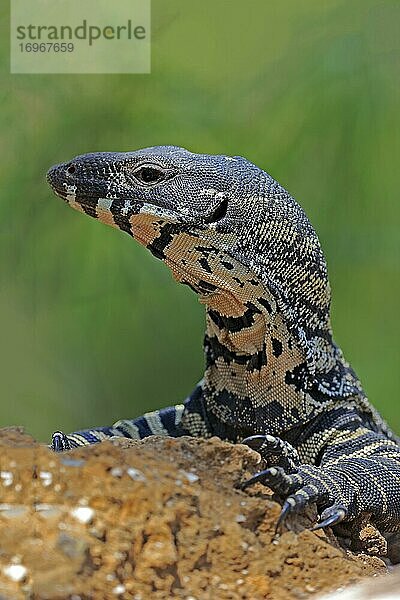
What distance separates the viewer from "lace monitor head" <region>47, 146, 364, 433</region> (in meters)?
4.12

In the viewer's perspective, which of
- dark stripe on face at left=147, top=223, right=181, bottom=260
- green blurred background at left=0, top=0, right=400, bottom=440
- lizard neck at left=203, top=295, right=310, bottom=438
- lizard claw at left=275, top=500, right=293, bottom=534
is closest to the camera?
lizard claw at left=275, top=500, right=293, bottom=534

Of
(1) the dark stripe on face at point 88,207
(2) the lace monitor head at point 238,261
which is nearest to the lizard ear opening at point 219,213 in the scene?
(2) the lace monitor head at point 238,261

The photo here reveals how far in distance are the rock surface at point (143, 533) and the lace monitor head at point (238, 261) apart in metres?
1.27

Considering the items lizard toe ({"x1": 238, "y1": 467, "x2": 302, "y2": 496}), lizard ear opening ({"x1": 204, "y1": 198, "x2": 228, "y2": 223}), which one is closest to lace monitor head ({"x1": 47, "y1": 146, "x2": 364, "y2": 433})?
lizard ear opening ({"x1": 204, "y1": 198, "x2": 228, "y2": 223})

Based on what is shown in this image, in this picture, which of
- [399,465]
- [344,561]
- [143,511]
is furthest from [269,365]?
[143,511]

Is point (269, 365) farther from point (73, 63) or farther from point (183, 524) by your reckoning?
point (73, 63)

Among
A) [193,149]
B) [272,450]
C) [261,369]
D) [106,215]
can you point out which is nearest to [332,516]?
[272,450]

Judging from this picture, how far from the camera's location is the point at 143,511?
2.67m

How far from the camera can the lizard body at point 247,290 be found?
4117 millimetres

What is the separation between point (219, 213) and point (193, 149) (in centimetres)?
522

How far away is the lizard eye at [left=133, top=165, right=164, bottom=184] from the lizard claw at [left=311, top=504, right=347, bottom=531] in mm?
1649

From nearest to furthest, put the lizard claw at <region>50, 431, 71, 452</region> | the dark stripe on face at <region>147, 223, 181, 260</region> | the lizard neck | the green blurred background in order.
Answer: the lizard claw at <region>50, 431, 71, 452</region> → the dark stripe on face at <region>147, 223, 181, 260</region> → the lizard neck → the green blurred background

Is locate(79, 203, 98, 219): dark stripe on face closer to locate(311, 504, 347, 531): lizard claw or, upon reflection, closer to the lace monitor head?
the lace monitor head

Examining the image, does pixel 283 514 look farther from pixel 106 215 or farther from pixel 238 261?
pixel 106 215
